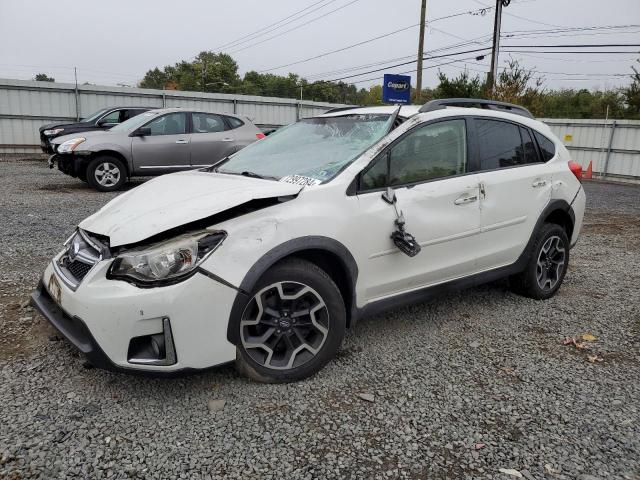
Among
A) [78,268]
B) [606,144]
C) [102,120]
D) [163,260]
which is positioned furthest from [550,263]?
[606,144]

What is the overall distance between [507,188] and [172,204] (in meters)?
2.55

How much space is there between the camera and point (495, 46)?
2162 cm

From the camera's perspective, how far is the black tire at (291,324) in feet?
9.25

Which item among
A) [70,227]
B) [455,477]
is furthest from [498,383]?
[70,227]

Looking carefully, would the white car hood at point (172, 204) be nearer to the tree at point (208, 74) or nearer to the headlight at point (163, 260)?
the headlight at point (163, 260)

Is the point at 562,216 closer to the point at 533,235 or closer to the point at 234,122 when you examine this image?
the point at 533,235

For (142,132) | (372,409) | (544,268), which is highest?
(142,132)

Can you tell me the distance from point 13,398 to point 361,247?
2.06 meters

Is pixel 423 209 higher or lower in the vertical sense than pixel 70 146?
lower

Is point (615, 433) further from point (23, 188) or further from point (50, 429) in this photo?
point (23, 188)

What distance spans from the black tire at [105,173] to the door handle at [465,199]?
8.01 m

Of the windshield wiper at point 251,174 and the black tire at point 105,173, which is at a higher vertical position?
the windshield wiper at point 251,174

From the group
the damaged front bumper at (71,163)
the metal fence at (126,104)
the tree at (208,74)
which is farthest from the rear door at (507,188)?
the tree at (208,74)

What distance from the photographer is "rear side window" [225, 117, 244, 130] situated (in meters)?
11.2
